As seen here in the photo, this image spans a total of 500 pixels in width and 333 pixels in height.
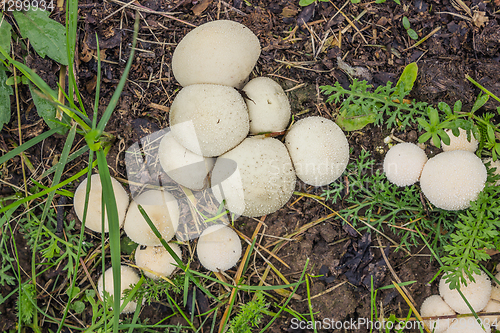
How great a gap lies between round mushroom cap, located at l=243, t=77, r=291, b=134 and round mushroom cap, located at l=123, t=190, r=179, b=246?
2.92ft

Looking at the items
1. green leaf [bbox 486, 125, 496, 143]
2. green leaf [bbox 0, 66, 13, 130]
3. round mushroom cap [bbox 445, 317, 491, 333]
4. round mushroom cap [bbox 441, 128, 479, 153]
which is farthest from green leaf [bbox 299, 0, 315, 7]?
round mushroom cap [bbox 445, 317, 491, 333]

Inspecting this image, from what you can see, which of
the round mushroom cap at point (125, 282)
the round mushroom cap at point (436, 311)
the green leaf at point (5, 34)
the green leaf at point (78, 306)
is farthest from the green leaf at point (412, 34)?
the green leaf at point (78, 306)

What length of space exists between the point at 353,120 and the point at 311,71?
21.8 inches

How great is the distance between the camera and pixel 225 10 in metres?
2.77

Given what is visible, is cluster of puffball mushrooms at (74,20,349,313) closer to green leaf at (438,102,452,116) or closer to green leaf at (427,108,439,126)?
green leaf at (427,108,439,126)

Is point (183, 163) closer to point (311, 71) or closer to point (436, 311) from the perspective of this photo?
point (311, 71)

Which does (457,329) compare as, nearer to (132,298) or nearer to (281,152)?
(281,152)

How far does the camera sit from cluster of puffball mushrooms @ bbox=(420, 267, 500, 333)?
2.49m

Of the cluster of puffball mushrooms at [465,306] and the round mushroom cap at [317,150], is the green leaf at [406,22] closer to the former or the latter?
the round mushroom cap at [317,150]

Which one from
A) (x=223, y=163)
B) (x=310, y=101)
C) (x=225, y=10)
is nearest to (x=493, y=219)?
(x=310, y=101)

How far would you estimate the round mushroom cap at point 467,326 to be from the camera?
97.6 inches

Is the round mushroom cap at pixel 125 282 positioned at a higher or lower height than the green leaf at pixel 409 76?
lower

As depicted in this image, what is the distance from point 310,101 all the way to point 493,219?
5.40ft

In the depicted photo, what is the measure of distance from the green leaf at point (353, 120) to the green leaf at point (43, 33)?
7.48ft
